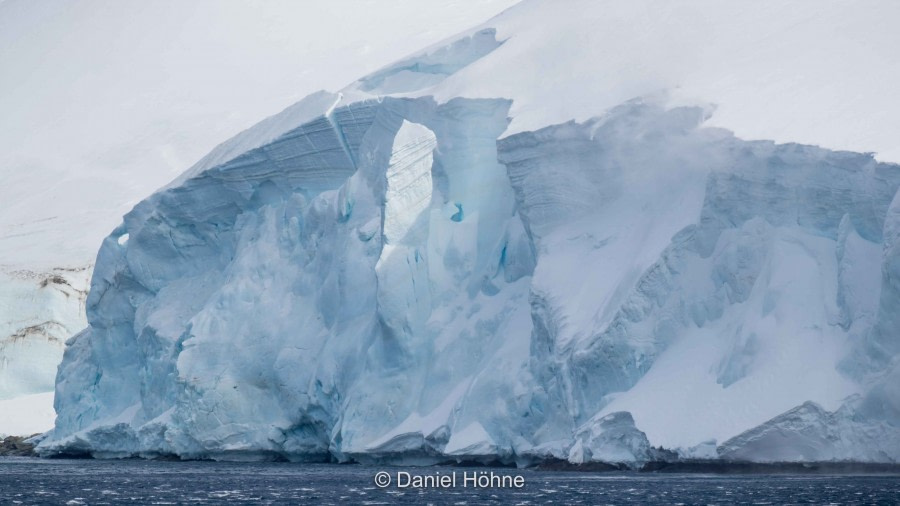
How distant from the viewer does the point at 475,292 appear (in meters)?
29.4

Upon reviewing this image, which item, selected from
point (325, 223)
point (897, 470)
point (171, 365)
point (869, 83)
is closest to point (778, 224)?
point (869, 83)

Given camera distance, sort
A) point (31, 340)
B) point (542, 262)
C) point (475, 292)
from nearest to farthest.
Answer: point (542, 262) → point (475, 292) → point (31, 340)

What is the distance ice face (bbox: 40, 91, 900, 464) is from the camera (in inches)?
912

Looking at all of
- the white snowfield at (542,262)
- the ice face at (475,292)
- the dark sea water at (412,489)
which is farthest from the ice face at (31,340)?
the dark sea water at (412,489)

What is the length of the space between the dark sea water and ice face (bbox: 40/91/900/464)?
0.81 meters

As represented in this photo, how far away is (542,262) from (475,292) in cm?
266

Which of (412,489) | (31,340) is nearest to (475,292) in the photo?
(412,489)

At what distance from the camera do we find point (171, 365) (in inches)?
1282

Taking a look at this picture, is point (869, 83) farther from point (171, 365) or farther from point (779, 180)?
point (171, 365)

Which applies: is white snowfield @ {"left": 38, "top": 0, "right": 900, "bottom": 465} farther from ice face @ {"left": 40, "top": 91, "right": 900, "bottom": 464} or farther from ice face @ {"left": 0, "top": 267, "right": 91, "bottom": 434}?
ice face @ {"left": 0, "top": 267, "right": 91, "bottom": 434}

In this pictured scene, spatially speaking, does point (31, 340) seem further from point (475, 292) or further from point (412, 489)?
point (412, 489)

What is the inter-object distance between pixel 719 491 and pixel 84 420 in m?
20.8

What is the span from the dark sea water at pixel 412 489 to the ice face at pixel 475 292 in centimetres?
81

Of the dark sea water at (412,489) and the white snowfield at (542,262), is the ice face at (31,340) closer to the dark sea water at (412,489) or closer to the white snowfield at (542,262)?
the white snowfield at (542,262)
